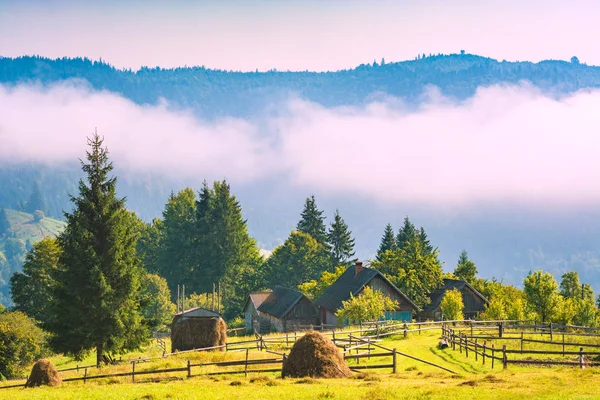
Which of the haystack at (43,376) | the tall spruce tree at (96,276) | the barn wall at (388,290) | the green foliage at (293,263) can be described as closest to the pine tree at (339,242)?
the green foliage at (293,263)

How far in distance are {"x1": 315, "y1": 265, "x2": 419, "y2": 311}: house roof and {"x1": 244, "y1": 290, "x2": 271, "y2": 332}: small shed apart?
9.39 metres

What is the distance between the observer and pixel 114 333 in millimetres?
43125

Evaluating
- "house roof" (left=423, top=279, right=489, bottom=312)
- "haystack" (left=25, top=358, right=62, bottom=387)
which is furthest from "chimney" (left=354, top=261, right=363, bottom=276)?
"haystack" (left=25, top=358, right=62, bottom=387)

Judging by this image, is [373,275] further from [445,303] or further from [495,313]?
[495,313]

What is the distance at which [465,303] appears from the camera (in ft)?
261

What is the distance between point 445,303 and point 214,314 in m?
26.1

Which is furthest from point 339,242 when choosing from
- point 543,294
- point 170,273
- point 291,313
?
point 543,294

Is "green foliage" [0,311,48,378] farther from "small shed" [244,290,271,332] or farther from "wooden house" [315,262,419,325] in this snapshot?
"wooden house" [315,262,419,325]

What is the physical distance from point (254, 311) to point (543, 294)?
133 ft

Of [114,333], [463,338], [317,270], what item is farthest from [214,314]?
[317,270]

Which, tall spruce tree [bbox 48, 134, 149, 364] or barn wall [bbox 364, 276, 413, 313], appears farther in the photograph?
barn wall [bbox 364, 276, 413, 313]

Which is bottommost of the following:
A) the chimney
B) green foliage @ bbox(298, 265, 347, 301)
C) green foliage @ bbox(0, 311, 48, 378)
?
green foliage @ bbox(0, 311, 48, 378)

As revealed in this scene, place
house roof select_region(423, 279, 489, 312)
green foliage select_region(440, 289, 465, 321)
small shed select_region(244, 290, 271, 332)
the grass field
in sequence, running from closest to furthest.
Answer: the grass field
green foliage select_region(440, 289, 465, 321)
house roof select_region(423, 279, 489, 312)
small shed select_region(244, 290, 271, 332)

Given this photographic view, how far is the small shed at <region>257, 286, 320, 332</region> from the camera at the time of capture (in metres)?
76.8
